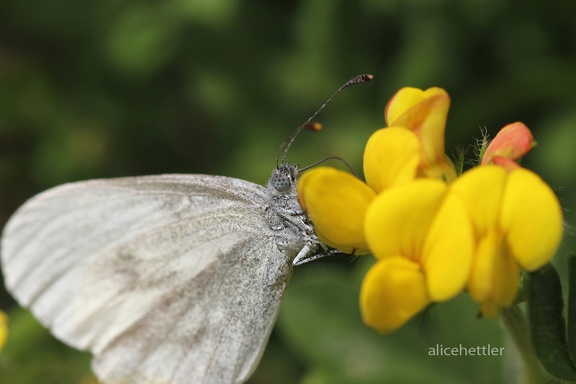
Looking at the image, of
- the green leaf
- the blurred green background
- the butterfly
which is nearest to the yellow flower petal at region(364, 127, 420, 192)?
the green leaf

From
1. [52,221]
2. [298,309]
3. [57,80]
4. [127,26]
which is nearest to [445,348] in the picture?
[298,309]

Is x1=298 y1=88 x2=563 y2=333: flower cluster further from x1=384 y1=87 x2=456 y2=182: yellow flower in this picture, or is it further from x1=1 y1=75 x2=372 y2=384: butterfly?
x1=1 y1=75 x2=372 y2=384: butterfly

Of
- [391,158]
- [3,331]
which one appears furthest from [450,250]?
[3,331]

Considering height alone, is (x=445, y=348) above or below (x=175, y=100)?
below

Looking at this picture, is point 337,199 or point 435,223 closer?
point 435,223

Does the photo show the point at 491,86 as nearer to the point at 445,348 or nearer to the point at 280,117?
the point at 280,117

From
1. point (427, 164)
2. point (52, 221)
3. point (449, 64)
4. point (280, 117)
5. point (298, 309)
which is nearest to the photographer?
point (427, 164)

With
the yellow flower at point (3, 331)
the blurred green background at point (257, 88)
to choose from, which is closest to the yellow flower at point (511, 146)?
the blurred green background at point (257, 88)

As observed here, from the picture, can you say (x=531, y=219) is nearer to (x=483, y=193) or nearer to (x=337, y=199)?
(x=483, y=193)
